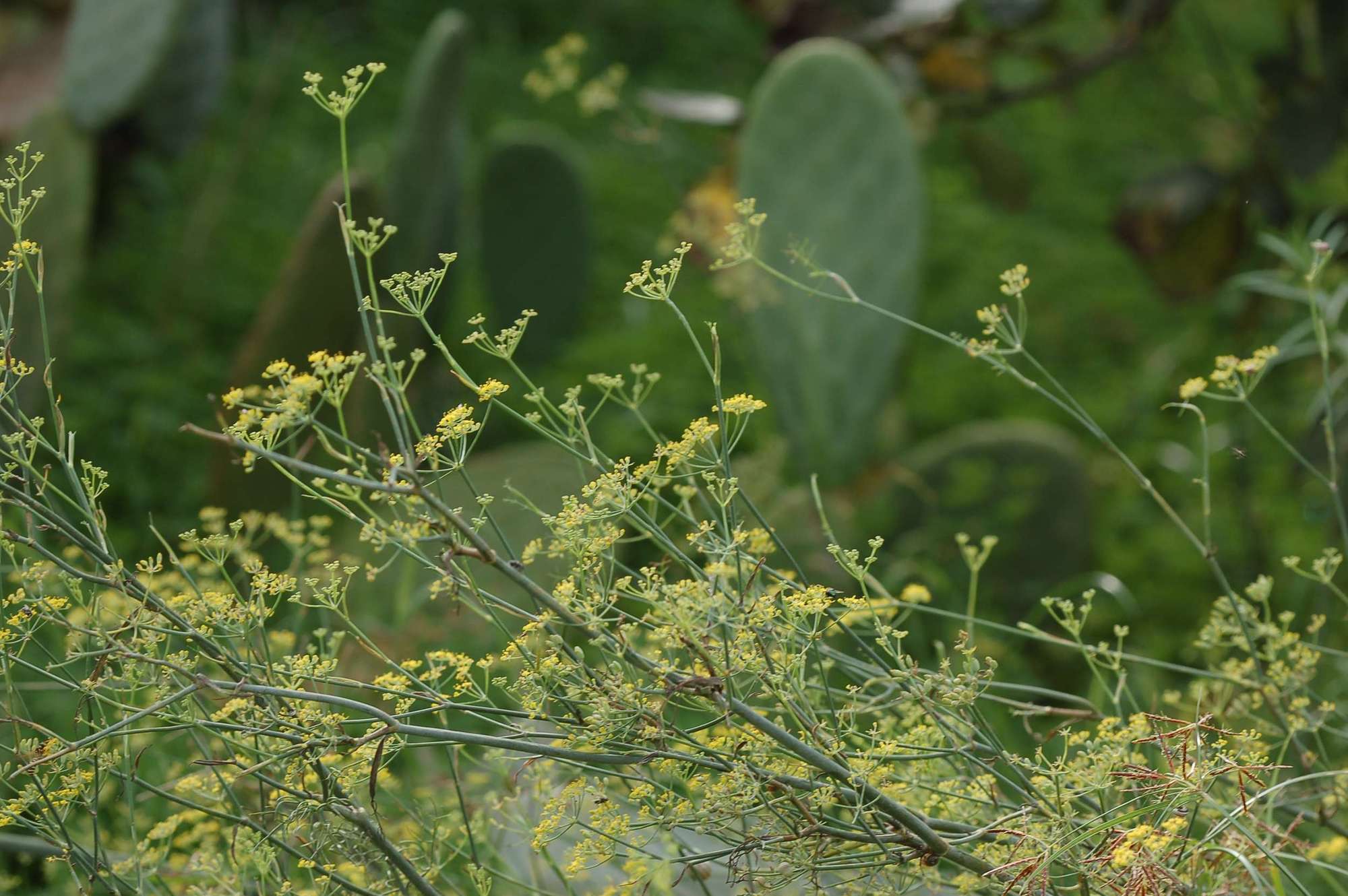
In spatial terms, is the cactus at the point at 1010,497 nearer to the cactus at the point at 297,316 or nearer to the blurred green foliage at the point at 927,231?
the blurred green foliage at the point at 927,231

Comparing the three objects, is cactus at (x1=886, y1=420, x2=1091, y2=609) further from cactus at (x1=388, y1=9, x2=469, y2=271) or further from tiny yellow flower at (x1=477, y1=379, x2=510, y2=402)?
tiny yellow flower at (x1=477, y1=379, x2=510, y2=402)

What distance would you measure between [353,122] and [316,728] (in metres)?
2.92

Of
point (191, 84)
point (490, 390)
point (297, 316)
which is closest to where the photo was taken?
point (490, 390)

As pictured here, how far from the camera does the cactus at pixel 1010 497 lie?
2033mm

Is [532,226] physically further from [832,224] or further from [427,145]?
[832,224]

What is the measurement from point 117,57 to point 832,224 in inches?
42.8

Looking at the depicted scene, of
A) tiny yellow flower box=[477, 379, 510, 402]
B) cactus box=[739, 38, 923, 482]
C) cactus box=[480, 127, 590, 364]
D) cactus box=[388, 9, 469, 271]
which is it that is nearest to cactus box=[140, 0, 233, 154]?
cactus box=[480, 127, 590, 364]

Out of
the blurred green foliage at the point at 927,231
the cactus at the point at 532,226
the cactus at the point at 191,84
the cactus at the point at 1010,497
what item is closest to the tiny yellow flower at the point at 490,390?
the blurred green foliage at the point at 927,231

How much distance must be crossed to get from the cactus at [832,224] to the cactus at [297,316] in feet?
1.87

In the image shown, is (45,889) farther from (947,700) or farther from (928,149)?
(928,149)

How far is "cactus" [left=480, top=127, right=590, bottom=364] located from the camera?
254 centimetres

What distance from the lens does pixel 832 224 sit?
2012mm

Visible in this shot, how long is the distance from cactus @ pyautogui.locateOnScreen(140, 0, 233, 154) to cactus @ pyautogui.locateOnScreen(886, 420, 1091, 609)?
4.85 ft

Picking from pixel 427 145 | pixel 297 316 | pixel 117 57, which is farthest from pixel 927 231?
pixel 117 57
